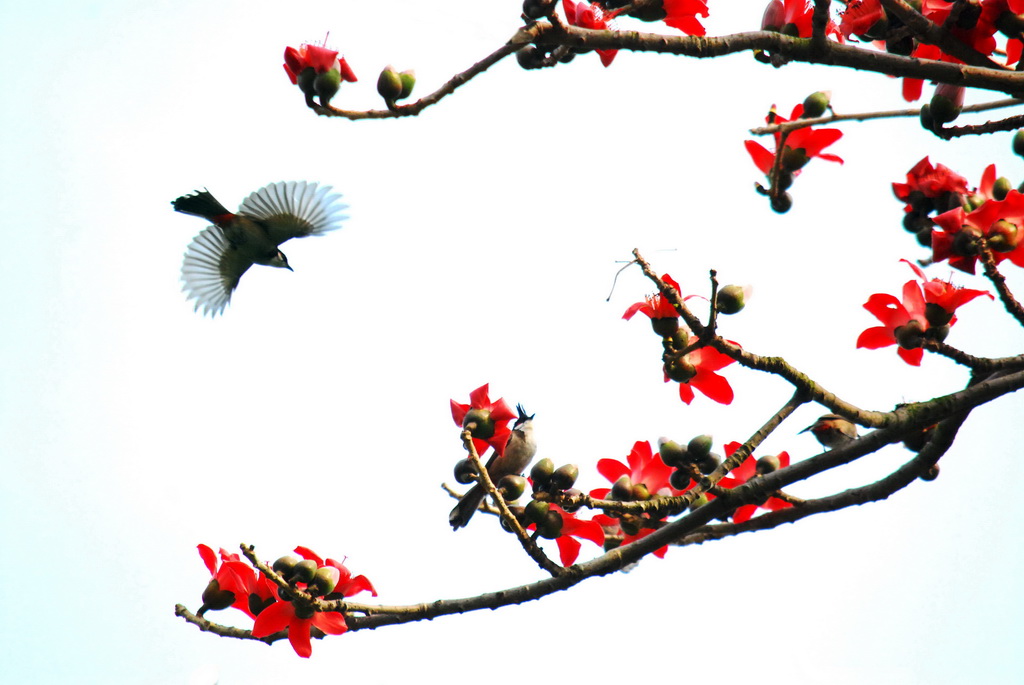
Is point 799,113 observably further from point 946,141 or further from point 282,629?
point 282,629

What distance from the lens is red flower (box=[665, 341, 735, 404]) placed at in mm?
2162

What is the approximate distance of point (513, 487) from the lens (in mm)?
2113

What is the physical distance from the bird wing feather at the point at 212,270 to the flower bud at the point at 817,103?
9.08 feet

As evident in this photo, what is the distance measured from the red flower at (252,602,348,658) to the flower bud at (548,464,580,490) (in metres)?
0.55

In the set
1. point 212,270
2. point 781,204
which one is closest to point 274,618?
point 781,204

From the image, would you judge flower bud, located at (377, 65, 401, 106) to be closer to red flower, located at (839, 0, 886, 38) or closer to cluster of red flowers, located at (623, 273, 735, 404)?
cluster of red flowers, located at (623, 273, 735, 404)

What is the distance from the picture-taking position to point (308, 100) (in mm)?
2240

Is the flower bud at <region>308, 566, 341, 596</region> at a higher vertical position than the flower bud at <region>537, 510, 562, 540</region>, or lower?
lower

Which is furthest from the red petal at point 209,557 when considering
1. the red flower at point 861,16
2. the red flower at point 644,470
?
the red flower at point 861,16

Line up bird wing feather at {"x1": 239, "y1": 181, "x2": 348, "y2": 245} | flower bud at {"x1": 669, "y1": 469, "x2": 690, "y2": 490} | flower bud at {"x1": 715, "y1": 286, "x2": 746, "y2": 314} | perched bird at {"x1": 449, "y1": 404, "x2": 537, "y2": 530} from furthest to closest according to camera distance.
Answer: bird wing feather at {"x1": 239, "y1": 181, "x2": 348, "y2": 245} < perched bird at {"x1": 449, "y1": 404, "x2": 537, "y2": 530} < flower bud at {"x1": 669, "y1": 469, "x2": 690, "y2": 490} < flower bud at {"x1": 715, "y1": 286, "x2": 746, "y2": 314}

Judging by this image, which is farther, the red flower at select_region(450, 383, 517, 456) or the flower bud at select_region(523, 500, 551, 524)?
the red flower at select_region(450, 383, 517, 456)

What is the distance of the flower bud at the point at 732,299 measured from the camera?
1.98 meters

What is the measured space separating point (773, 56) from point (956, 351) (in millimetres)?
760

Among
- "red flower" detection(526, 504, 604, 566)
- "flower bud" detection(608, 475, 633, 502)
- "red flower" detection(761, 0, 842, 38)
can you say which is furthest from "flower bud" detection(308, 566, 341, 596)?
"red flower" detection(761, 0, 842, 38)
